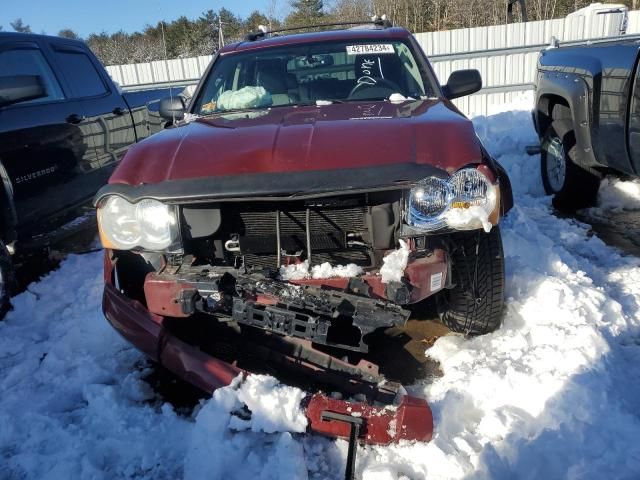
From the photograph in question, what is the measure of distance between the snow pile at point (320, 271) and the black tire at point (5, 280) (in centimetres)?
206

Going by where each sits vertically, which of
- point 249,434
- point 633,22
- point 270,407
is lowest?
point 249,434

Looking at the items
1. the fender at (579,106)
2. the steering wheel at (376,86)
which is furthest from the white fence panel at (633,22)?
the steering wheel at (376,86)

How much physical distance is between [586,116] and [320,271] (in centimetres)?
327

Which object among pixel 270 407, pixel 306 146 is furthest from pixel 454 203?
pixel 270 407

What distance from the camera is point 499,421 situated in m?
2.20

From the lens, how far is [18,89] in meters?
3.63

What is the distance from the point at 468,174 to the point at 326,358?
1038 millimetres

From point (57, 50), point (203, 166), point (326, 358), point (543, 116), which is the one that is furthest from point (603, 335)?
point (57, 50)

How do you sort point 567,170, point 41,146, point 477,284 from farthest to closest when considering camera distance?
point 567,170, point 41,146, point 477,284

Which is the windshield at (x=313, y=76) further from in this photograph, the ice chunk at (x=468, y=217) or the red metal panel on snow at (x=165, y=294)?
the red metal panel on snow at (x=165, y=294)

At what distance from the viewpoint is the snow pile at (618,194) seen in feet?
17.5

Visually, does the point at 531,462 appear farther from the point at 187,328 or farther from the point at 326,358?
the point at 187,328

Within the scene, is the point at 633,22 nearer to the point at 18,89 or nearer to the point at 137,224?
the point at 18,89

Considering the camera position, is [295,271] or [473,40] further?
[473,40]
